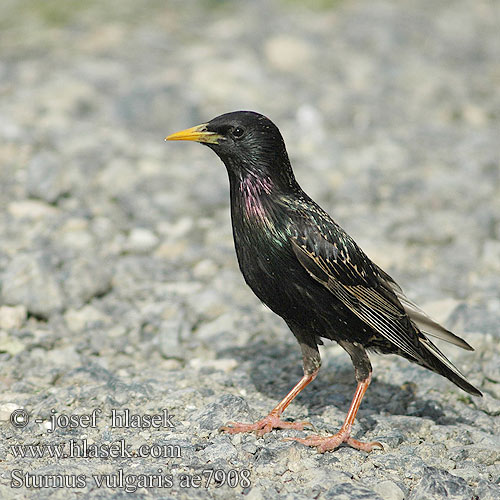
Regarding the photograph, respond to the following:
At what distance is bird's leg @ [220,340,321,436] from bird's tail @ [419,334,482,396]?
26.4 inches

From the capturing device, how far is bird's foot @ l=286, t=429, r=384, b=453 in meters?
4.53

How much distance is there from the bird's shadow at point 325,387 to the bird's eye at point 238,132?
178 cm

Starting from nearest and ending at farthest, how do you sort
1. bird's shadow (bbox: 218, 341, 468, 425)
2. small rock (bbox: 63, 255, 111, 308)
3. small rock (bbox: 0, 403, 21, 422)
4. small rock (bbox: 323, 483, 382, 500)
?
small rock (bbox: 323, 483, 382, 500), small rock (bbox: 0, 403, 21, 422), bird's shadow (bbox: 218, 341, 468, 425), small rock (bbox: 63, 255, 111, 308)

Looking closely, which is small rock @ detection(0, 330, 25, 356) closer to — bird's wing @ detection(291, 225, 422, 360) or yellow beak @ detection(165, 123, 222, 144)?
yellow beak @ detection(165, 123, 222, 144)

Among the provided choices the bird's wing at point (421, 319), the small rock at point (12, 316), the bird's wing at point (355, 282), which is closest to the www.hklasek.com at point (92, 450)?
the bird's wing at point (355, 282)

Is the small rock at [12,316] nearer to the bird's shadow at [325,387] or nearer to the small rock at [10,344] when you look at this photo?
the small rock at [10,344]

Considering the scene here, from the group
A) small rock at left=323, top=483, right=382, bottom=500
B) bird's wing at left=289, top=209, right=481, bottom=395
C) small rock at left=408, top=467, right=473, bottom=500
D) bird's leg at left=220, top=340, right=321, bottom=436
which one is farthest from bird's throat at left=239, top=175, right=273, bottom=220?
small rock at left=408, top=467, right=473, bottom=500

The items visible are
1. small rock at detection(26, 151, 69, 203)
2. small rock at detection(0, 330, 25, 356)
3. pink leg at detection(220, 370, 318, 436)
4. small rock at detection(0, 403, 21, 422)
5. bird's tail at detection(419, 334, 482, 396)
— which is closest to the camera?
pink leg at detection(220, 370, 318, 436)

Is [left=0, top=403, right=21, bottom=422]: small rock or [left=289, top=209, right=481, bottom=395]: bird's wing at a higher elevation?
[left=289, top=209, right=481, bottom=395]: bird's wing

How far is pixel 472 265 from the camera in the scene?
739cm

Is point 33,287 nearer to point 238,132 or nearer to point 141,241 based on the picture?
point 141,241

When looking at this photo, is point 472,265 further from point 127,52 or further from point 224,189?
point 127,52

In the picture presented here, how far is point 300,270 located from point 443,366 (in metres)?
1.14

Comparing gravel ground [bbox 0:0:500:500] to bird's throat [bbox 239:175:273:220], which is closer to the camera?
gravel ground [bbox 0:0:500:500]
